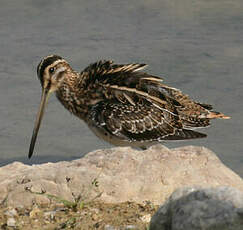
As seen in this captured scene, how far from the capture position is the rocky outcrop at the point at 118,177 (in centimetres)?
788

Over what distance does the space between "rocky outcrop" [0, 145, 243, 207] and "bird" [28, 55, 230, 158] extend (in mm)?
1757

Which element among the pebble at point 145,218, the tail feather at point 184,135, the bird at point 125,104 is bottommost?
the tail feather at point 184,135

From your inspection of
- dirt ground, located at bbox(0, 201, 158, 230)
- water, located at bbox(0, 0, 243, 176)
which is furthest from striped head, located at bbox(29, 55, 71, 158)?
dirt ground, located at bbox(0, 201, 158, 230)

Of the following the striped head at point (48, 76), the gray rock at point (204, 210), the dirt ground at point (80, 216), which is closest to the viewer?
the gray rock at point (204, 210)

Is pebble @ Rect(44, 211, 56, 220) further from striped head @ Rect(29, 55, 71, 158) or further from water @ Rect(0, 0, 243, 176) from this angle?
water @ Rect(0, 0, 243, 176)

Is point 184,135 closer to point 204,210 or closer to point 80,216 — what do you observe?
point 80,216

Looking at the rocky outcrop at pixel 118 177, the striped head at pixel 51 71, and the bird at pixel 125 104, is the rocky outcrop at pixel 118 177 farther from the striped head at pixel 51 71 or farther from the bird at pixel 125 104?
the striped head at pixel 51 71

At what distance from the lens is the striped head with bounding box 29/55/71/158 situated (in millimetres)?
10734

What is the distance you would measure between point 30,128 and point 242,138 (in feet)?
10.4

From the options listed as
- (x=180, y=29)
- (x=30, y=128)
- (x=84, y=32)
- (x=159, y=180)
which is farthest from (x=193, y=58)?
(x=159, y=180)

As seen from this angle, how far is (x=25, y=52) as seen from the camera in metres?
14.4

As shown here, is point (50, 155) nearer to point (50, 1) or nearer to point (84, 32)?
point (84, 32)

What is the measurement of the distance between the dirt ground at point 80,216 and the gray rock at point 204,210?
0.92 m

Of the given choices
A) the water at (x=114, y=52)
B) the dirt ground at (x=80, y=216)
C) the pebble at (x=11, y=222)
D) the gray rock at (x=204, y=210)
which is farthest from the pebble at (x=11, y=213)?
the water at (x=114, y=52)
